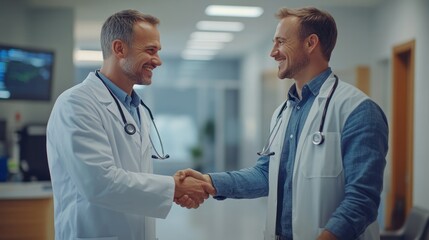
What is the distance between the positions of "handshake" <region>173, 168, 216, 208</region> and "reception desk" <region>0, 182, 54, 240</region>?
1.44 m

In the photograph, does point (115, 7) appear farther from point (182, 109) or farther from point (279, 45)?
point (182, 109)

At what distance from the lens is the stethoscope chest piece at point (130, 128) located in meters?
1.54

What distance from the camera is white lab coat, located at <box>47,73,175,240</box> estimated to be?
1390 millimetres

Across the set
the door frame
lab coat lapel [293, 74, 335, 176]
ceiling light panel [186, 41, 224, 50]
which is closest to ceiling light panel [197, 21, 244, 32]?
ceiling light panel [186, 41, 224, 50]

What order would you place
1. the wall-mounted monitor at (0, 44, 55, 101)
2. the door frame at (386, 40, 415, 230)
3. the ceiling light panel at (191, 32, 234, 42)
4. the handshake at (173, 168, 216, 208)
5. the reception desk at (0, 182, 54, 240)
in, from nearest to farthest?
the handshake at (173, 168, 216, 208) → the reception desk at (0, 182, 54, 240) → the wall-mounted monitor at (0, 44, 55, 101) → the door frame at (386, 40, 415, 230) → the ceiling light panel at (191, 32, 234, 42)

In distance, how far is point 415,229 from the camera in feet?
9.10

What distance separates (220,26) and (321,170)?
436 centimetres

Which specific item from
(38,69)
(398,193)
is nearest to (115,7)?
(38,69)

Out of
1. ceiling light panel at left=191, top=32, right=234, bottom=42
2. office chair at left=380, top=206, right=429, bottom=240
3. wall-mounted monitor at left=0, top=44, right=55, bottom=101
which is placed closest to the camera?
office chair at left=380, top=206, right=429, bottom=240

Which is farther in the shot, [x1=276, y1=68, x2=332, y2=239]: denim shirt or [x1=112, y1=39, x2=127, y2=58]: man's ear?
[x1=112, y1=39, x2=127, y2=58]: man's ear

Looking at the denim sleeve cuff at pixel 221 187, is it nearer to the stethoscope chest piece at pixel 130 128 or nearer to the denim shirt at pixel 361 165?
the stethoscope chest piece at pixel 130 128

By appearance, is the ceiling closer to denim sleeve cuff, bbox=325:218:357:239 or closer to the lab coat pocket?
the lab coat pocket

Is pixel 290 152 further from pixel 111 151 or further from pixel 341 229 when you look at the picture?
pixel 111 151

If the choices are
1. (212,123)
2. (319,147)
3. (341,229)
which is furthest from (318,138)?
(212,123)
